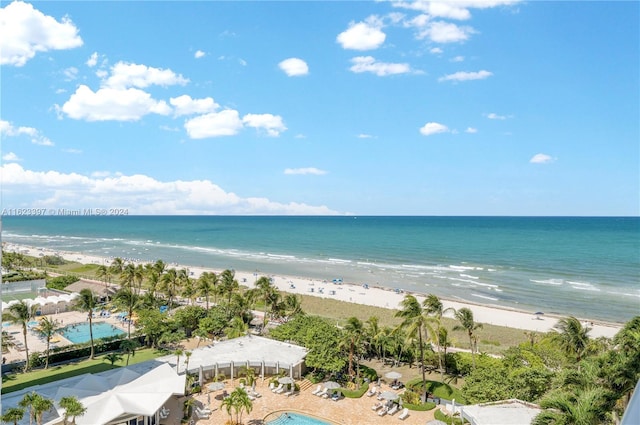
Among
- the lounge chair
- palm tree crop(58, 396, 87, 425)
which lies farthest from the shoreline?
palm tree crop(58, 396, 87, 425)

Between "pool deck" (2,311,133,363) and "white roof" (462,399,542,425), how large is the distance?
32.3 meters

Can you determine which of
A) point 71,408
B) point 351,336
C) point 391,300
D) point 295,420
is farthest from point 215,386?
point 391,300

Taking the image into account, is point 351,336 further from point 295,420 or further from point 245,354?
point 245,354

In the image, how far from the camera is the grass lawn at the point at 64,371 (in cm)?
2683

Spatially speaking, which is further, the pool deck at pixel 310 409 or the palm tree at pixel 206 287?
the palm tree at pixel 206 287

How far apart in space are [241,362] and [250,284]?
43749mm

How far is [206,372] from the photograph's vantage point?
28.7 m

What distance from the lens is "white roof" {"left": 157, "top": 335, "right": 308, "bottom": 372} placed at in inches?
1161

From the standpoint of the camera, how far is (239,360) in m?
29.9

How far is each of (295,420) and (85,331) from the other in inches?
1090

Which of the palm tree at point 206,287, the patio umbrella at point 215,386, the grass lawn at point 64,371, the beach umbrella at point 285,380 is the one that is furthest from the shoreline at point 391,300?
the patio umbrella at point 215,386

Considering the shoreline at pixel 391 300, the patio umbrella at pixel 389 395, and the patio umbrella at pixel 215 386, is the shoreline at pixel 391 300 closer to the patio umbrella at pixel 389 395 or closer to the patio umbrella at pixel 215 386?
the patio umbrella at pixel 389 395

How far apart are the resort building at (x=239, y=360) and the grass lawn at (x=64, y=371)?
3.59m

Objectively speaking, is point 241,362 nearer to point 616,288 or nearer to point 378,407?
point 378,407
